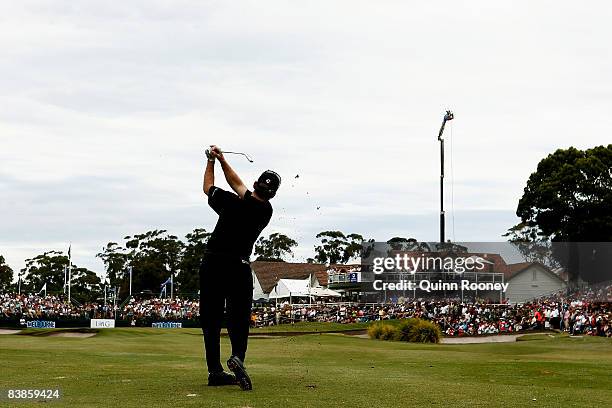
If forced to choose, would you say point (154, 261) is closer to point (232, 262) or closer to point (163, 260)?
point (163, 260)

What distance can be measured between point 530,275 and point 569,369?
1584 inches

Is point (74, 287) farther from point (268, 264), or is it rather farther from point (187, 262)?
point (268, 264)

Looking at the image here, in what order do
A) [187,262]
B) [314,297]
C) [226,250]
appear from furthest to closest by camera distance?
1. [187,262]
2. [314,297]
3. [226,250]

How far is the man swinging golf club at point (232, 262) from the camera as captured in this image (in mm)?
8027

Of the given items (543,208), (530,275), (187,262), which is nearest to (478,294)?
(530,275)

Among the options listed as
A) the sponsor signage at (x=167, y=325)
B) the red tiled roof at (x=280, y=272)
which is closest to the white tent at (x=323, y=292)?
the red tiled roof at (x=280, y=272)

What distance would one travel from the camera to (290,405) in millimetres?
6383

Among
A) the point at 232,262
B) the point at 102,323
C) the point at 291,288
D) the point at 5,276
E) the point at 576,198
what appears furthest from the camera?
the point at 5,276

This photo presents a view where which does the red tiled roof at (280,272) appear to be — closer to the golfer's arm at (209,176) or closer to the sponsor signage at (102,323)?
the sponsor signage at (102,323)

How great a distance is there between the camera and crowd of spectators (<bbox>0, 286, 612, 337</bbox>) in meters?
39.0

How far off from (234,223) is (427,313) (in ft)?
135

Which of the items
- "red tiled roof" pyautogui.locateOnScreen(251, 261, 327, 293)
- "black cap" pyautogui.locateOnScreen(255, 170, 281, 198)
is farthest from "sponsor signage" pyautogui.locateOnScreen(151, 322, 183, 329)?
"black cap" pyautogui.locateOnScreen(255, 170, 281, 198)

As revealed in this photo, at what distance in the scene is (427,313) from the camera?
1895 inches

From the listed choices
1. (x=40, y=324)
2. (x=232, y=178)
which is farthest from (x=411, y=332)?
(x=40, y=324)
